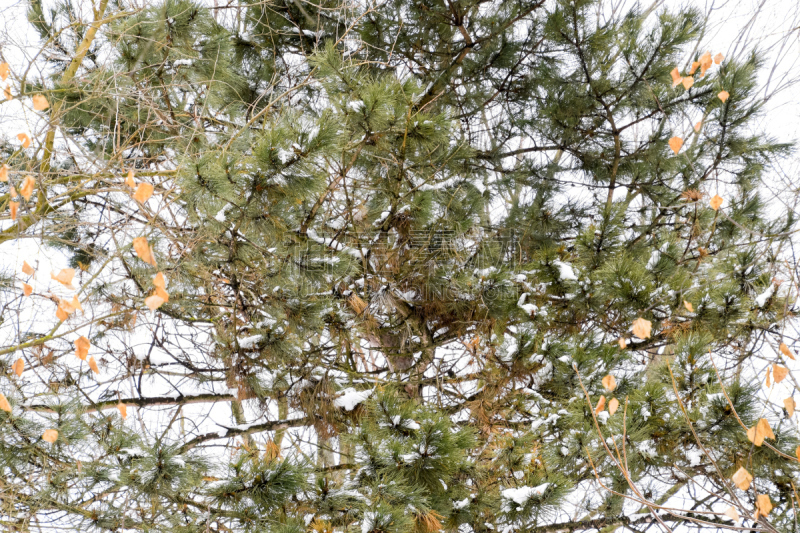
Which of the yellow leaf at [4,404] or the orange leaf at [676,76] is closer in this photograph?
the yellow leaf at [4,404]

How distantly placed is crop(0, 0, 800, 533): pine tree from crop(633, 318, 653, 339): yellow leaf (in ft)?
0.06

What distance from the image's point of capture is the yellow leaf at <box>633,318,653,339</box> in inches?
115

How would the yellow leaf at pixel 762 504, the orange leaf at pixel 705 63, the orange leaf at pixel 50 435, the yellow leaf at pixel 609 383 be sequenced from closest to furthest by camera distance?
the yellow leaf at pixel 762 504
the orange leaf at pixel 50 435
the yellow leaf at pixel 609 383
the orange leaf at pixel 705 63

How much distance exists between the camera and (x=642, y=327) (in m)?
3.00

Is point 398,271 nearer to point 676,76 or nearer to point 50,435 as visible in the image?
point 50,435

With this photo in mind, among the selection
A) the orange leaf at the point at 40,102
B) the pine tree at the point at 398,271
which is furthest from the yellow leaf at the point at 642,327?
the orange leaf at the point at 40,102

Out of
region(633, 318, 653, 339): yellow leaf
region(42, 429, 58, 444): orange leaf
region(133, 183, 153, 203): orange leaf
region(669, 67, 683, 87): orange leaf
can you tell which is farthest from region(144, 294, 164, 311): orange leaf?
region(669, 67, 683, 87): orange leaf

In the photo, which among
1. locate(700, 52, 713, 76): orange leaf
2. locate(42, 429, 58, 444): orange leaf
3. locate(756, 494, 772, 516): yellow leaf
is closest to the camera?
locate(756, 494, 772, 516): yellow leaf

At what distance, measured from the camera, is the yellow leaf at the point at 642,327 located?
2924 millimetres

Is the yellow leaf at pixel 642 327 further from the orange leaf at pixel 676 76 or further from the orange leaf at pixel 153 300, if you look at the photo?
the orange leaf at pixel 153 300

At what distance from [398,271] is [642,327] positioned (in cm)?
137

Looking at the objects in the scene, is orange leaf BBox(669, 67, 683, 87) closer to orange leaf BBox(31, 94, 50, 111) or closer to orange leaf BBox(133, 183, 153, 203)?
orange leaf BBox(133, 183, 153, 203)

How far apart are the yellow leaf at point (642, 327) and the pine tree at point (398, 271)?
0.06 feet

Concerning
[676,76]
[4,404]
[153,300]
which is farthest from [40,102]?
[676,76]
